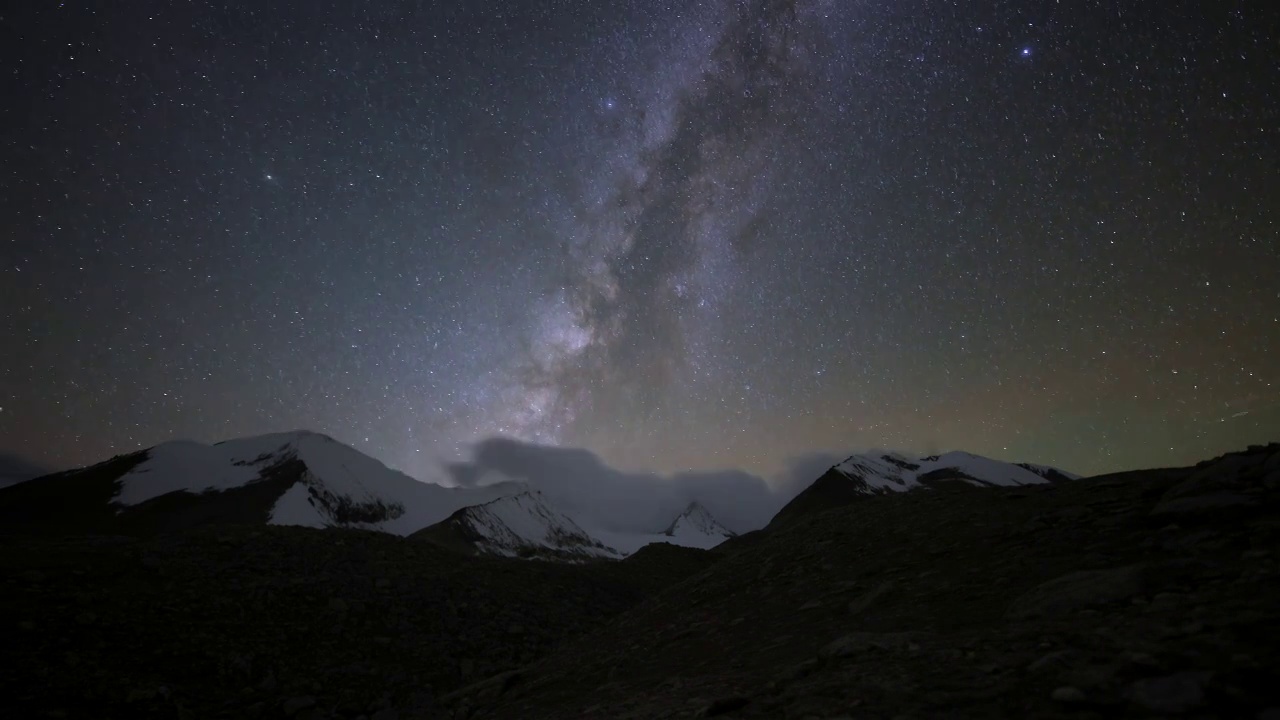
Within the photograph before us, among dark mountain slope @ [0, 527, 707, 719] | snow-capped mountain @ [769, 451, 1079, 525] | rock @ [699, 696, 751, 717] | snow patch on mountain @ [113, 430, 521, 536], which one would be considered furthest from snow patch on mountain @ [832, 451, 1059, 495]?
rock @ [699, 696, 751, 717]

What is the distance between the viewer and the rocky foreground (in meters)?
4.01

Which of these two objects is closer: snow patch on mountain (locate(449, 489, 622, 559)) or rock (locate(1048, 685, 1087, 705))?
rock (locate(1048, 685, 1087, 705))

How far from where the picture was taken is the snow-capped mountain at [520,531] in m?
108

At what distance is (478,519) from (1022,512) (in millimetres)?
120474

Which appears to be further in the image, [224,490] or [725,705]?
[224,490]

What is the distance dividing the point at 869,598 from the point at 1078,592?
306 centimetres

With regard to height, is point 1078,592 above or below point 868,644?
above

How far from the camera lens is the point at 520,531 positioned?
12950 cm

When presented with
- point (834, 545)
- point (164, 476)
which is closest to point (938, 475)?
point (834, 545)

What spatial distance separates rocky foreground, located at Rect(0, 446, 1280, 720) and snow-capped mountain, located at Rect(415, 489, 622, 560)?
291ft

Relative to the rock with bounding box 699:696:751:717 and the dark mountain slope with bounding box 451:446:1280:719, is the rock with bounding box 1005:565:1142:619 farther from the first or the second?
the rock with bounding box 699:696:751:717

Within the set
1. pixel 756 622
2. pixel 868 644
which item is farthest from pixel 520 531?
pixel 868 644

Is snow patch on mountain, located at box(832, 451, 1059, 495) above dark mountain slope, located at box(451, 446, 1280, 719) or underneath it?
above

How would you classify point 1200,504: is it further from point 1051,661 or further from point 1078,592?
point 1051,661
